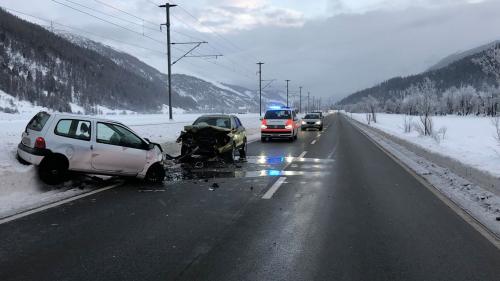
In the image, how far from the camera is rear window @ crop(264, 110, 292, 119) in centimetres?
2600

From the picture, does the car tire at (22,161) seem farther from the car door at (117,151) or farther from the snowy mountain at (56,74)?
the snowy mountain at (56,74)

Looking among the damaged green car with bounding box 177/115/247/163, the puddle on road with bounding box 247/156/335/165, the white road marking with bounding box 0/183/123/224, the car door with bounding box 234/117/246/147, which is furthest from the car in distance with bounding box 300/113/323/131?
the white road marking with bounding box 0/183/123/224

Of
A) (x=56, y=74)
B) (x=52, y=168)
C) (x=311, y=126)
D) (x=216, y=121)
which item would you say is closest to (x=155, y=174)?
(x=52, y=168)

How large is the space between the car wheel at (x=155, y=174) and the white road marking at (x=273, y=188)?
2.77 meters

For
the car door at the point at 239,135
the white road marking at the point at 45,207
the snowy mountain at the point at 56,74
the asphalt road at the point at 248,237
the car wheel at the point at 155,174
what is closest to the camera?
the asphalt road at the point at 248,237

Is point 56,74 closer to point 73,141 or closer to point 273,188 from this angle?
point 73,141

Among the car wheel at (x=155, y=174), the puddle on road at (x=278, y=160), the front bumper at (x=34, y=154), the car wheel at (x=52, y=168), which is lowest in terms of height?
the puddle on road at (x=278, y=160)

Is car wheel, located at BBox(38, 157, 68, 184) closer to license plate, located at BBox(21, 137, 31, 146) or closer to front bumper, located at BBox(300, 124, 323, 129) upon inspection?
license plate, located at BBox(21, 137, 31, 146)

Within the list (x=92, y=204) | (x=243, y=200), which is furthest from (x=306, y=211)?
(x=92, y=204)

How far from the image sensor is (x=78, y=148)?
9.10 m

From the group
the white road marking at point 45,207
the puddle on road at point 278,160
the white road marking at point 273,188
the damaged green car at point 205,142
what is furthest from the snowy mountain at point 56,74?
the white road marking at point 45,207

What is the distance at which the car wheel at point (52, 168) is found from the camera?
8961mm

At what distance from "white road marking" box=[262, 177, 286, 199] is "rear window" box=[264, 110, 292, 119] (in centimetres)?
1469

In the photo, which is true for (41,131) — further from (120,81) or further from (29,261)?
(120,81)
